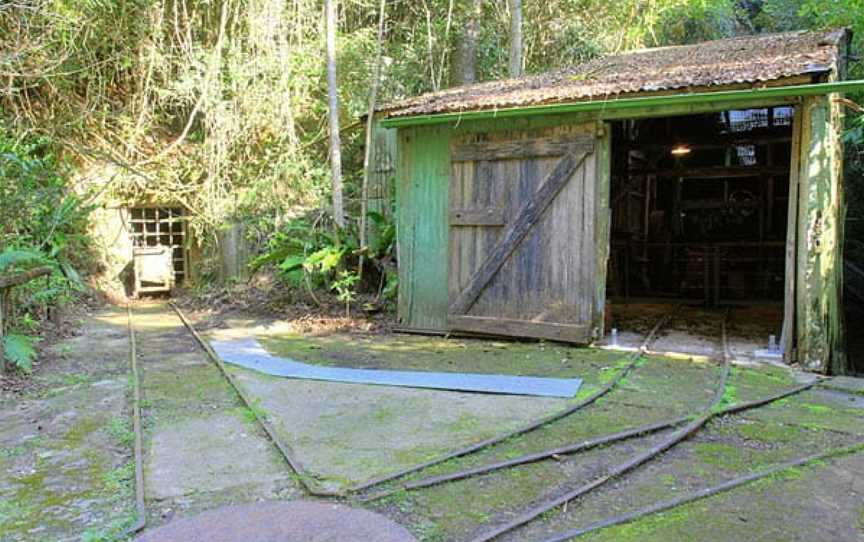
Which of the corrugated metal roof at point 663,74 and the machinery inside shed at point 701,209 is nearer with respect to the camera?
the corrugated metal roof at point 663,74

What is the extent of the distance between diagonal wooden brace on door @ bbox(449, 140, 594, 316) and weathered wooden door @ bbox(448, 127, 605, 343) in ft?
0.04

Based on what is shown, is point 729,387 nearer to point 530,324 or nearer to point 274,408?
point 530,324

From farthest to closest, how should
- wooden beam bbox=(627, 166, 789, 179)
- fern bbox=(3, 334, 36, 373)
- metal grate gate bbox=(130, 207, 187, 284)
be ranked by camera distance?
metal grate gate bbox=(130, 207, 187, 284)
wooden beam bbox=(627, 166, 789, 179)
fern bbox=(3, 334, 36, 373)

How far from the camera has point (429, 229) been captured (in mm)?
7910

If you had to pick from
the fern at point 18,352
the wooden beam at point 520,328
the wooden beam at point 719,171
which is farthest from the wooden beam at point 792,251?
the fern at point 18,352

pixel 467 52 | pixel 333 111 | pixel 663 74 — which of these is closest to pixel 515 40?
pixel 467 52

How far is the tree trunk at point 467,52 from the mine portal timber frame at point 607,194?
640cm

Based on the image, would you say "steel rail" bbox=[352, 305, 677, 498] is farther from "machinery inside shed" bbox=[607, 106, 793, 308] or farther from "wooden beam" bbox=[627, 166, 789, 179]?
"wooden beam" bbox=[627, 166, 789, 179]

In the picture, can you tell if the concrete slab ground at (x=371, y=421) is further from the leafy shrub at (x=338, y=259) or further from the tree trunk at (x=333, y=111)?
the tree trunk at (x=333, y=111)

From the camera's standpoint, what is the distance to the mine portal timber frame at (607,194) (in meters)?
5.83

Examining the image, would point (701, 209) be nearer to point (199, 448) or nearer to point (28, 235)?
point (199, 448)

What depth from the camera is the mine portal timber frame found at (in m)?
5.83

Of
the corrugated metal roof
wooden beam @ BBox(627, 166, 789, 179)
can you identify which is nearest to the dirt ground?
the corrugated metal roof

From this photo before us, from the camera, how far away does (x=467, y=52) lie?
543 inches
